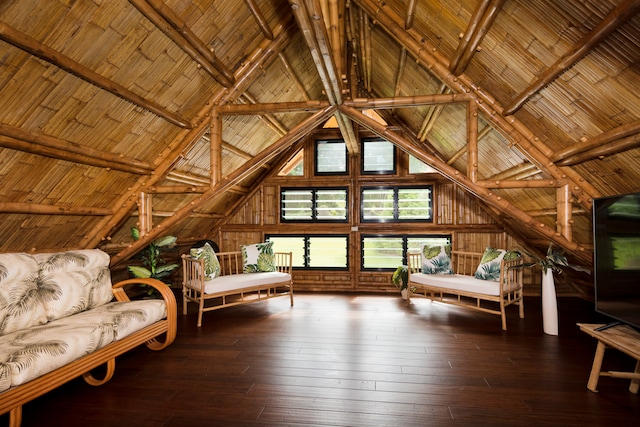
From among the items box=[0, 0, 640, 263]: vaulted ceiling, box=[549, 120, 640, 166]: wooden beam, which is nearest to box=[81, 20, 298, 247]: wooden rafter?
box=[0, 0, 640, 263]: vaulted ceiling

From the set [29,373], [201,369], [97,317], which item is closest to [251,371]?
[201,369]

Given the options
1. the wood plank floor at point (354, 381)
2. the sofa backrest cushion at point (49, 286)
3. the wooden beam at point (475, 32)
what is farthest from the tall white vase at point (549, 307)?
the sofa backrest cushion at point (49, 286)

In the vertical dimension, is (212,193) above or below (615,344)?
above

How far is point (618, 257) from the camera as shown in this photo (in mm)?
2602

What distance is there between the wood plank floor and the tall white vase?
11 centimetres

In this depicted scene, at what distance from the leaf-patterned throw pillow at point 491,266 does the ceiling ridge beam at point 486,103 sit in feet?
4.18

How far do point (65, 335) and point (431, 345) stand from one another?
298cm

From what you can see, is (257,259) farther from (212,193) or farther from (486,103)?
(486,103)

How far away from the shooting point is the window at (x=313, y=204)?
267 inches

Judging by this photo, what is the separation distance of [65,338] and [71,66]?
6.10 ft

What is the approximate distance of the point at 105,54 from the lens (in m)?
2.81

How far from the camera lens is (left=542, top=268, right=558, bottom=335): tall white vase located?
12.6 ft

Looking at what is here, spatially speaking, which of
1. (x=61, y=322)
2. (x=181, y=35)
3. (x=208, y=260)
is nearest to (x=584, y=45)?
(x=181, y=35)

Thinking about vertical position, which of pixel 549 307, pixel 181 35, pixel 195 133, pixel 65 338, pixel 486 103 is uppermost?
pixel 181 35
